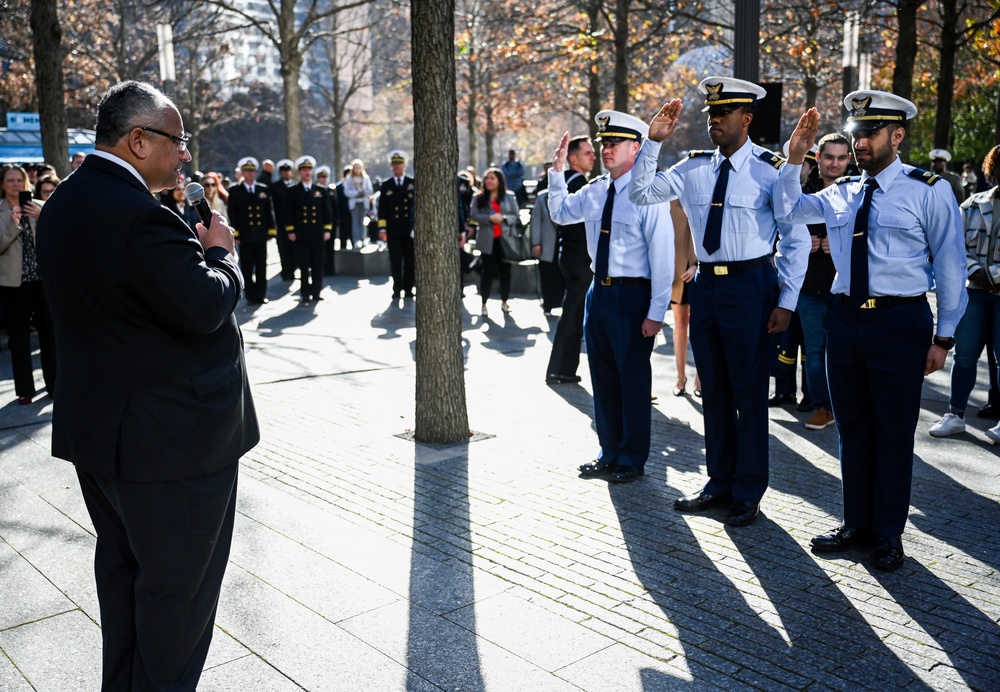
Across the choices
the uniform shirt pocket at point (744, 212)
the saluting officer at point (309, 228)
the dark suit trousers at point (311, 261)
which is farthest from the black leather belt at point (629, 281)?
the dark suit trousers at point (311, 261)

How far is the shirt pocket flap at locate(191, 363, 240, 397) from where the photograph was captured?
301cm

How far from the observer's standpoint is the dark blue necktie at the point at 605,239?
20.7 ft

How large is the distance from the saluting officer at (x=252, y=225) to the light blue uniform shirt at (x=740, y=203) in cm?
1076

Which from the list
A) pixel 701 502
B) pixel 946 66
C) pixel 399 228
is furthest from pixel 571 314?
pixel 946 66

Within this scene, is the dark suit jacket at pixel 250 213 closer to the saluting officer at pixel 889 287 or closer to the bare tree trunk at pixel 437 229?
the bare tree trunk at pixel 437 229

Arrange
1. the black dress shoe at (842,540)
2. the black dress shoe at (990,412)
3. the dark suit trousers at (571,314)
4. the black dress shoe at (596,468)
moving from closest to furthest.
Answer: the black dress shoe at (842,540) < the black dress shoe at (596,468) < the black dress shoe at (990,412) < the dark suit trousers at (571,314)

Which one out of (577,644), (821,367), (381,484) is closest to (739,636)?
(577,644)

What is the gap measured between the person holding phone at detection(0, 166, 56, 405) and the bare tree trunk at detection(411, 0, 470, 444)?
3.65m

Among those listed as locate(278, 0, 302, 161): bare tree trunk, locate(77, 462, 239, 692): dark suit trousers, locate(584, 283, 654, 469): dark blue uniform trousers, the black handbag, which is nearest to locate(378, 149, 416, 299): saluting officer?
the black handbag

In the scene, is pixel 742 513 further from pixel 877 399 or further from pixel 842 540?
pixel 877 399

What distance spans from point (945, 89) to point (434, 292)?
14.7 meters

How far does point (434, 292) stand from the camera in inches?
276

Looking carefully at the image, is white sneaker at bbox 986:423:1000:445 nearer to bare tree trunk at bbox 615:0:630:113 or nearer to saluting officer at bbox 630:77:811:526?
saluting officer at bbox 630:77:811:526

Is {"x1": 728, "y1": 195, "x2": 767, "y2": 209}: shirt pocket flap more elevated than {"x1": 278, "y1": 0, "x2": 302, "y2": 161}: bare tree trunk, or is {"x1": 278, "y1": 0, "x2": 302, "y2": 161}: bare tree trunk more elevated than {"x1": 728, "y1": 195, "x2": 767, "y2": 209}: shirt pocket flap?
{"x1": 278, "y1": 0, "x2": 302, "y2": 161}: bare tree trunk
